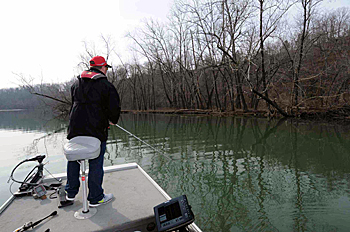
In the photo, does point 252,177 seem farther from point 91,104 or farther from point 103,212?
point 91,104

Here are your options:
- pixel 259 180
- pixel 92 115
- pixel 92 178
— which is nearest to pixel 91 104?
pixel 92 115

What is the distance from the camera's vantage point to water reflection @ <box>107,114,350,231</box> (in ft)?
9.10

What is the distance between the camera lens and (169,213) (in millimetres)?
1906

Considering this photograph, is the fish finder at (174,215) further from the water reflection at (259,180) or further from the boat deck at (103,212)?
the water reflection at (259,180)

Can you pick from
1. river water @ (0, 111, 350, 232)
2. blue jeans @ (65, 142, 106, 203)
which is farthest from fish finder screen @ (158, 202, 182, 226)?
river water @ (0, 111, 350, 232)

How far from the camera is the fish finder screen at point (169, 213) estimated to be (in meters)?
1.86

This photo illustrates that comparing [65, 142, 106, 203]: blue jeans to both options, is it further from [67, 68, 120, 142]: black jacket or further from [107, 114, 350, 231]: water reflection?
[107, 114, 350, 231]: water reflection

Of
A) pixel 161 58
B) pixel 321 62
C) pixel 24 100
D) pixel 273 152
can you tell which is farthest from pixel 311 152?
pixel 24 100

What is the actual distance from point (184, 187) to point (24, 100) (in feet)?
371

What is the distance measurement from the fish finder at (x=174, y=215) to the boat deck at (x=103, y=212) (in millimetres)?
212

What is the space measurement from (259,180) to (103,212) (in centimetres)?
313

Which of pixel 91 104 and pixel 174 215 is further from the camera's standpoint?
pixel 91 104

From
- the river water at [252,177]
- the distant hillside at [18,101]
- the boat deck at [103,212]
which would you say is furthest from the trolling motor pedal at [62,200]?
the distant hillside at [18,101]

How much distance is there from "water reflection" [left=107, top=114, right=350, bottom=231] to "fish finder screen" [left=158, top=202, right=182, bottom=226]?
39.4 inches
